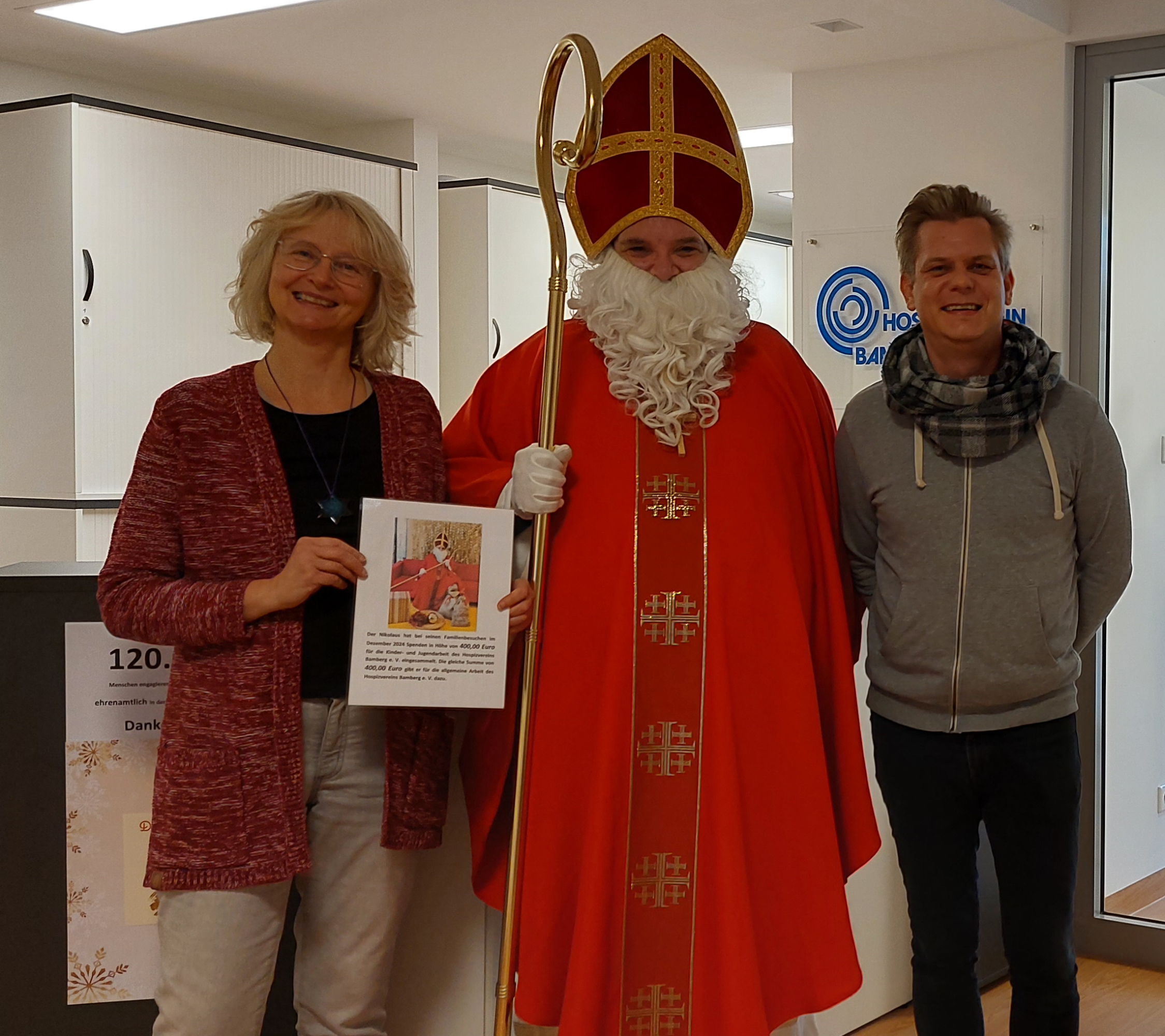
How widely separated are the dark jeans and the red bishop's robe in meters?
0.13

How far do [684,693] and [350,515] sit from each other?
23.8 inches

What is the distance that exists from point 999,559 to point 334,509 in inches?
39.7

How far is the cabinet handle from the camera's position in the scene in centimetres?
461

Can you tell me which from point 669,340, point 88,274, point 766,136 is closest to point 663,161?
point 669,340

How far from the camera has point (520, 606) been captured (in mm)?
2074

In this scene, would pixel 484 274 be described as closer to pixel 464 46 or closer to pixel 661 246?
pixel 464 46

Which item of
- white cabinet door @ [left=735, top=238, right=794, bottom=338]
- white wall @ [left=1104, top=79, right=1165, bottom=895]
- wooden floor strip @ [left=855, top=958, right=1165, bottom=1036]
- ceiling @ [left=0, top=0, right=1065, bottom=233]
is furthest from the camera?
white cabinet door @ [left=735, top=238, right=794, bottom=338]

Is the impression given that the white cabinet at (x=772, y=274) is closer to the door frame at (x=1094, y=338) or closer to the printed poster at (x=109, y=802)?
the door frame at (x=1094, y=338)

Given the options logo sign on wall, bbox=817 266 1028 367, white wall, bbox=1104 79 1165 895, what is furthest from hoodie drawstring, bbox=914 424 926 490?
logo sign on wall, bbox=817 266 1028 367

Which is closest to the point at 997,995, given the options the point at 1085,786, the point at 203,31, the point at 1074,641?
the point at 1085,786

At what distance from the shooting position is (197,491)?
1.94 meters

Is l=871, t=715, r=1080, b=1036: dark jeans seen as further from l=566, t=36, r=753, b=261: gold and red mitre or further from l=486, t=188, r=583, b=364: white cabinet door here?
l=486, t=188, r=583, b=364: white cabinet door

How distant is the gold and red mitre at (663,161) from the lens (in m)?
2.34

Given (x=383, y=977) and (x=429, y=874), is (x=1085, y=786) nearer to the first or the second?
(x=429, y=874)
